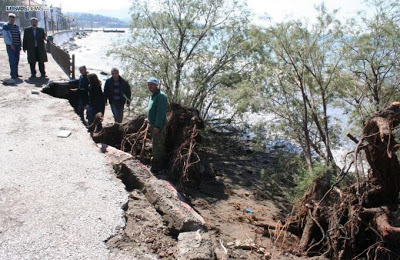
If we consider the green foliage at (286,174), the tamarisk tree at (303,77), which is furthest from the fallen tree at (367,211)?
the tamarisk tree at (303,77)

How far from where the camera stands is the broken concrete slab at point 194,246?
13.5ft

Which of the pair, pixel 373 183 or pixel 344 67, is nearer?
pixel 373 183

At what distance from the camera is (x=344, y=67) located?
8.77 metres

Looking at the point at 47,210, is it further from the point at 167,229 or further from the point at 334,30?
the point at 334,30

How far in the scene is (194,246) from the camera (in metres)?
4.32

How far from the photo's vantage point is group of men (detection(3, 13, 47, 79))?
10875 millimetres

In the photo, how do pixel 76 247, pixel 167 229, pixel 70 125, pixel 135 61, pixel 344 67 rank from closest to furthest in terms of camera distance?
1. pixel 76 247
2. pixel 167 229
3. pixel 70 125
4. pixel 344 67
5. pixel 135 61

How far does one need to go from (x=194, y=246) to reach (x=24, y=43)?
9.34 m

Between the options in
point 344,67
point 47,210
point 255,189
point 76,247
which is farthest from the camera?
point 255,189

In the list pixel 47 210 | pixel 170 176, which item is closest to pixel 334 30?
pixel 170 176

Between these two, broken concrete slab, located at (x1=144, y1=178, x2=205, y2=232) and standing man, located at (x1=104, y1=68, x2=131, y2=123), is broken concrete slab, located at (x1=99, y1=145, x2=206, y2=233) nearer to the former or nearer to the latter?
broken concrete slab, located at (x1=144, y1=178, x2=205, y2=232)

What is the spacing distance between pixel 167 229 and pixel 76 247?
4.23 feet

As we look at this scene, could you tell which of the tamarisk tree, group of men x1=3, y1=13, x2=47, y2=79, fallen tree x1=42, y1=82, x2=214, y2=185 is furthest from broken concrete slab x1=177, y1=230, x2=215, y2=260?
group of men x1=3, y1=13, x2=47, y2=79

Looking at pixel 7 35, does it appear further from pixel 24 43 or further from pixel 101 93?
pixel 101 93
